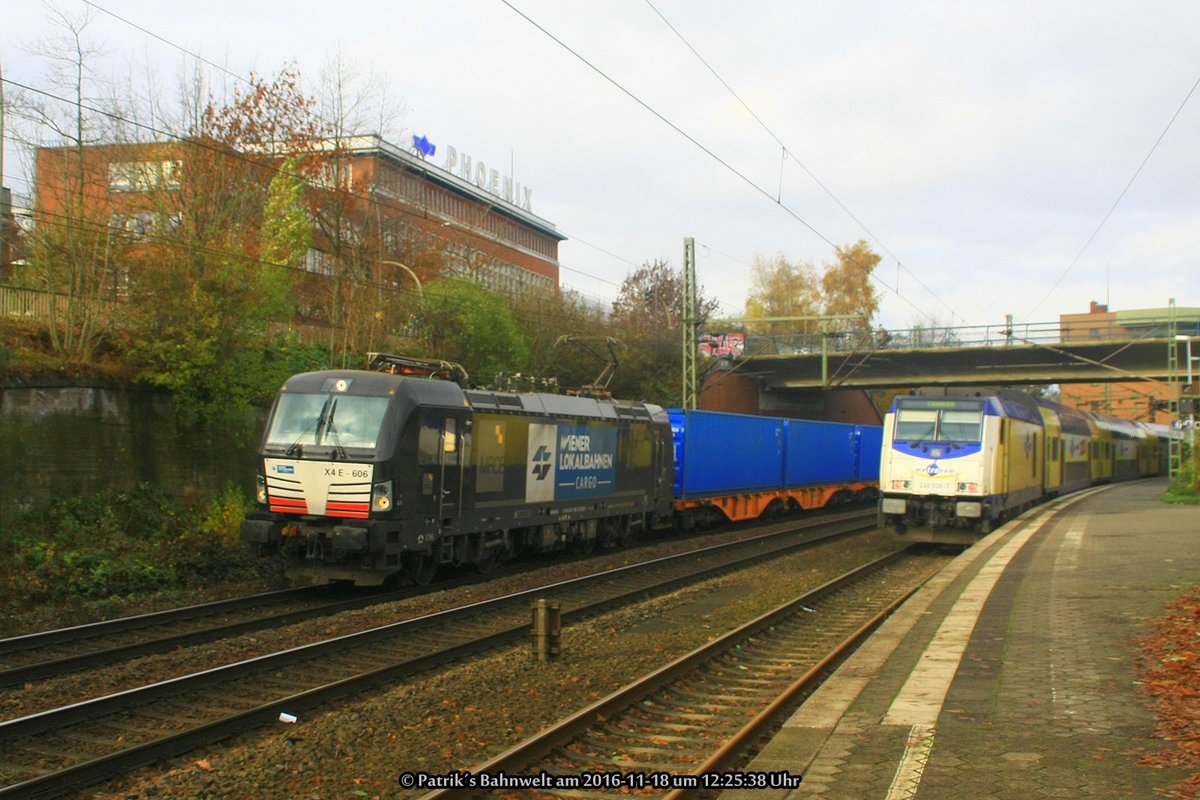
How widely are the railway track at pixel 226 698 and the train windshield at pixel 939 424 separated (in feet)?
30.8

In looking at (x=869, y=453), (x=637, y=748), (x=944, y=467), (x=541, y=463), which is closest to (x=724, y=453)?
(x=944, y=467)

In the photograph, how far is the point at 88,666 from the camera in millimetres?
9992

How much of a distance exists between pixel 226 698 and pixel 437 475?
21.6 ft

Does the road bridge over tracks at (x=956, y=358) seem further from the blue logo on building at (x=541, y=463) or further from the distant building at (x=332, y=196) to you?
the blue logo on building at (x=541, y=463)

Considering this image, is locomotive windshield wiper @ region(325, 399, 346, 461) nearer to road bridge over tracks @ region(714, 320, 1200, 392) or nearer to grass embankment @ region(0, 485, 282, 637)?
grass embankment @ region(0, 485, 282, 637)

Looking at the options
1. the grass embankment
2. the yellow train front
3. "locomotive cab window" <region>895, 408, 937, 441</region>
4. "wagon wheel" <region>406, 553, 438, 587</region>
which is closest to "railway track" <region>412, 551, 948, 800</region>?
"wagon wheel" <region>406, 553, 438, 587</region>

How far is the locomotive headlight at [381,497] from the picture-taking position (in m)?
13.9

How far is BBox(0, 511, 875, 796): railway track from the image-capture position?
22.4 feet

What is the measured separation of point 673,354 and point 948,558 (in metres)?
24.0

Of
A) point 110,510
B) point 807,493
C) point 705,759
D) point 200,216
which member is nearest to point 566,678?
point 705,759

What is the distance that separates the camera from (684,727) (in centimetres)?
795

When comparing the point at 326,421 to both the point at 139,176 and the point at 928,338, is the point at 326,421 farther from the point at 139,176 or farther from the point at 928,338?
the point at 928,338

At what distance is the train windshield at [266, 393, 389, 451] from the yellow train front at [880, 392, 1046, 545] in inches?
434

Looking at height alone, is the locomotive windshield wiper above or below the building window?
below
